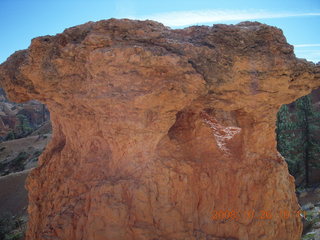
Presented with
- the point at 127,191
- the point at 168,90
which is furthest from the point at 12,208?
the point at 168,90

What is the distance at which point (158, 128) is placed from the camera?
4.55 meters

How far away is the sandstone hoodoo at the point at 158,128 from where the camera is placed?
4293 millimetres

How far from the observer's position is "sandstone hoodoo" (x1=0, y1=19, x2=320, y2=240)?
4293 mm

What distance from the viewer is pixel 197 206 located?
5098mm

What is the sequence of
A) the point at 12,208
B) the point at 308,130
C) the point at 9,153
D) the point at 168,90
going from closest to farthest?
1. the point at 168,90
2. the point at 12,208
3. the point at 308,130
4. the point at 9,153

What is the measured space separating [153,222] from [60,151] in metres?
2.68

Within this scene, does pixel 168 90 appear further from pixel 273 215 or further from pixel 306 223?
pixel 306 223

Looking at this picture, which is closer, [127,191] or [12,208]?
[127,191]
